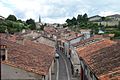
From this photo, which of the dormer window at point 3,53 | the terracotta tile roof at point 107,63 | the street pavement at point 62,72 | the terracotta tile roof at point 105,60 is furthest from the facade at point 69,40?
the dormer window at point 3,53

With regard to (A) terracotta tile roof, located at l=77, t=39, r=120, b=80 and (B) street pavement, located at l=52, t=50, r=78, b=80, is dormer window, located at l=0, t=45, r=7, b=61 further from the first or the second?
(B) street pavement, located at l=52, t=50, r=78, b=80

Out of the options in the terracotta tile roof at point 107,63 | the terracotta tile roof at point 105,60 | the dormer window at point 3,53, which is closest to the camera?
the terracotta tile roof at point 107,63

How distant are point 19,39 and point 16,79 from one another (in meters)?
18.1

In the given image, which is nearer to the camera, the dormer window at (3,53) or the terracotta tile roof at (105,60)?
the terracotta tile roof at (105,60)

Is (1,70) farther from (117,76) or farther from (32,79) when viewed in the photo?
(117,76)

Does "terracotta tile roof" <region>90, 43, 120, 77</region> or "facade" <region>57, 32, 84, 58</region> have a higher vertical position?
"terracotta tile roof" <region>90, 43, 120, 77</region>

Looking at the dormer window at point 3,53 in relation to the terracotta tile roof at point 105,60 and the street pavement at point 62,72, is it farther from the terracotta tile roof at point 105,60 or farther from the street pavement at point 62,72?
the street pavement at point 62,72

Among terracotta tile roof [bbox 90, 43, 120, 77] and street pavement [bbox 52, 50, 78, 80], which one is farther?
street pavement [bbox 52, 50, 78, 80]

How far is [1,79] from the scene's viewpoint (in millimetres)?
21141

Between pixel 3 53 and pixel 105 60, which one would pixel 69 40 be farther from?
pixel 3 53

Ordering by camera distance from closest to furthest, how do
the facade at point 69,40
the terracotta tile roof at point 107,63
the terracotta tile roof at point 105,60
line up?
the terracotta tile roof at point 107,63
the terracotta tile roof at point 105,60
the facade at point 69,40

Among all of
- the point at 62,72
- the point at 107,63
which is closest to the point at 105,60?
the point at 107,63

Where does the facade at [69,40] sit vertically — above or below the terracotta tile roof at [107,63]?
below

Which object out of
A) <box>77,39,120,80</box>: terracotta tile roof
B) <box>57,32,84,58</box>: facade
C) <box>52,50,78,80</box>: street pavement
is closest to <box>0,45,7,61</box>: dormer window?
<box>77,39,120,80</box>: terracotta tile roof
